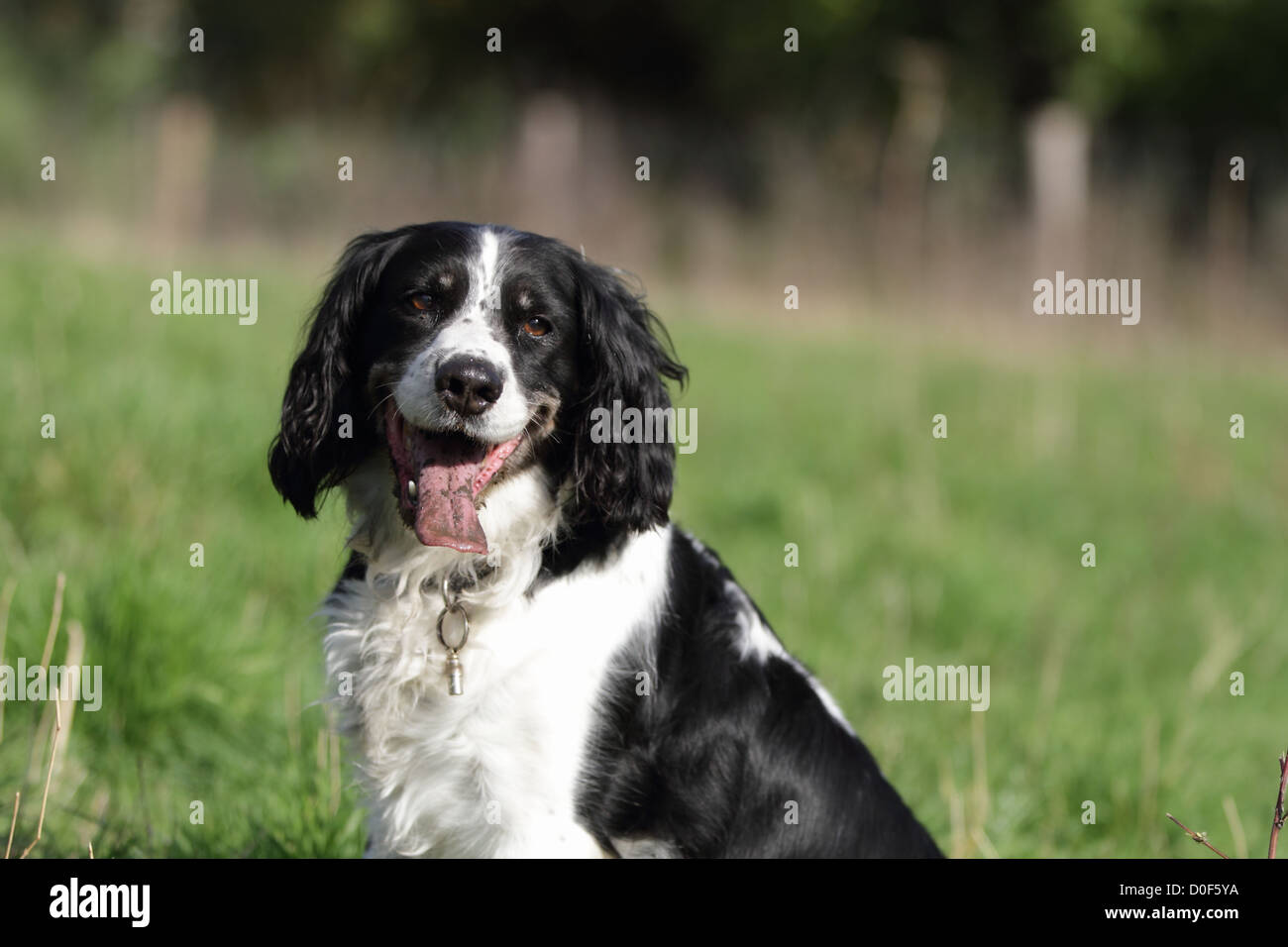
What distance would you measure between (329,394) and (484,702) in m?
0.91

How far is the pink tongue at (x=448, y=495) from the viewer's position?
2873mm

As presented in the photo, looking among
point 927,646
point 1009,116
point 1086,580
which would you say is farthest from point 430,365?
point 1009,116

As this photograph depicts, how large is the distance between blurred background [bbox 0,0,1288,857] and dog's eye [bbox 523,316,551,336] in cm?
112

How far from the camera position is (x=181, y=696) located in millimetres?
4305

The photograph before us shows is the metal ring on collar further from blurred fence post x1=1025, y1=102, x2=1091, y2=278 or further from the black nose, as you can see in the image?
blurred fence post x1=1025, y1=102, x2=1091, y2=278

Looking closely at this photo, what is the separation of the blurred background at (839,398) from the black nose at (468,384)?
100 centimetres

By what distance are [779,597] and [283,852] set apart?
3526mm

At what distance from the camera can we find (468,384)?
282 centimetres

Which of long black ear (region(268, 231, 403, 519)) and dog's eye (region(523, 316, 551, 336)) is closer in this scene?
dog's eye (region(523, 316, 551, 336))

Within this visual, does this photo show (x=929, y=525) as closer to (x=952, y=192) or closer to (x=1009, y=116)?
(x=952, y=192)

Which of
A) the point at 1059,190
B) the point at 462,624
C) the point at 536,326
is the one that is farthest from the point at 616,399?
the point at 1059,190

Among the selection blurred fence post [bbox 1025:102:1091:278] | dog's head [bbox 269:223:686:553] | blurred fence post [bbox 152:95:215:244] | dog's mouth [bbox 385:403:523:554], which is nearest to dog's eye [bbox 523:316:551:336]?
dog's head [bbox 269:223:686:553]

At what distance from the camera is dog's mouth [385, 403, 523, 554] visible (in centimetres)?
289

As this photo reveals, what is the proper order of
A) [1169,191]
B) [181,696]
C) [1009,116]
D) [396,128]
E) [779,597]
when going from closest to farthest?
[181,696], [779,597], [1169,191], [396,128], [1009,116]
